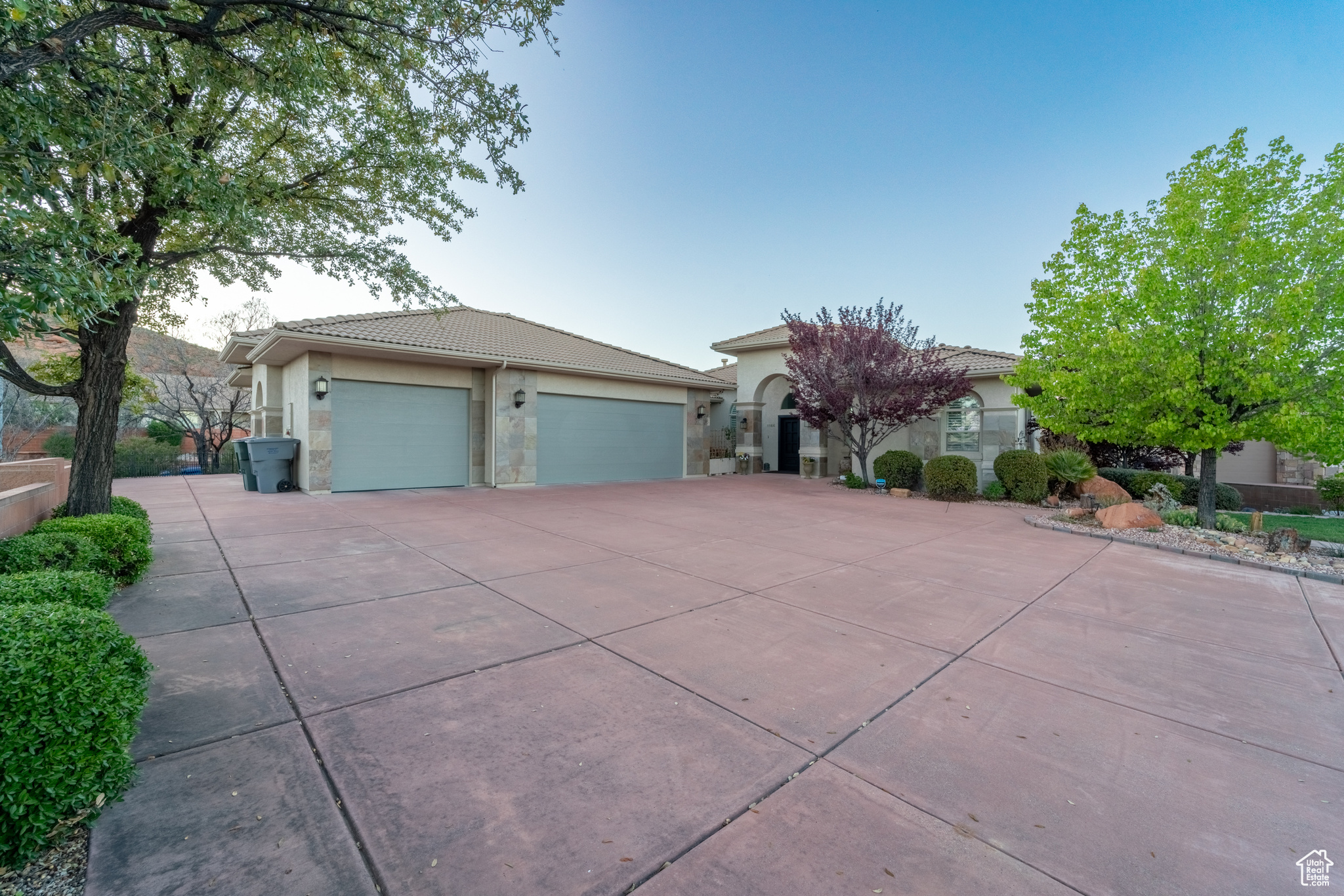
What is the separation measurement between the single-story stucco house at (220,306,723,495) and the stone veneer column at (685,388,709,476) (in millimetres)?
48

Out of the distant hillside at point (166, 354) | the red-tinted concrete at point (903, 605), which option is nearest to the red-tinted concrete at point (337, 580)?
the red-tinted concrete at point (903, 605)

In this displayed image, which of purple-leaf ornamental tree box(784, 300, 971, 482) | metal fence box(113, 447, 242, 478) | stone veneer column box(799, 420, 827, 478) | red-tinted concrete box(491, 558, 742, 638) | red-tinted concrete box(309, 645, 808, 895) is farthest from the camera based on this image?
stone veneer column box(799, 420, 827, 478)

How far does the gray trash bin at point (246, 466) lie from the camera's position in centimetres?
1185

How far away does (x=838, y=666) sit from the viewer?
344cm

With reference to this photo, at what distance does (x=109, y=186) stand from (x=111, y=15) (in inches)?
63.5

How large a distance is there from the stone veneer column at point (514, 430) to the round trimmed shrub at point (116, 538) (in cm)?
834

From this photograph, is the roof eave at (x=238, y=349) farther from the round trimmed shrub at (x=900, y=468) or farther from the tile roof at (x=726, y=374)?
the tile roof at (x=726, y=374)

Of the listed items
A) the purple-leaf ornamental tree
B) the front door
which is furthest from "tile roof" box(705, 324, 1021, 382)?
the front door

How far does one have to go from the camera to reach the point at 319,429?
11.4 meters

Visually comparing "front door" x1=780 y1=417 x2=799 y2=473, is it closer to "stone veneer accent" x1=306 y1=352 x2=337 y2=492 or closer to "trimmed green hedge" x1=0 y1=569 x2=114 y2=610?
"stone veneer accent" x1=306 y1=352 x2=337 y2=492

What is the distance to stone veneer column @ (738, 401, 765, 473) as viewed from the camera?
18734 millimetres

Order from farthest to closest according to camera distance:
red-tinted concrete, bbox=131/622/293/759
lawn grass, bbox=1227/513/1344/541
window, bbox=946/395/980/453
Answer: window, bbox=946/395/980/453 → lawn grass, bbox=1227/513/1344/541 → red-tinted concrete, bbox=131/622/293/759

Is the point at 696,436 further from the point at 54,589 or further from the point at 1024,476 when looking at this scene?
the point at 54,589

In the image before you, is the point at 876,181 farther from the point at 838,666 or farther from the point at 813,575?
the point at 838,666
